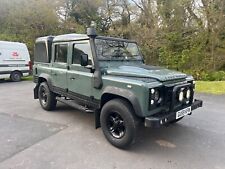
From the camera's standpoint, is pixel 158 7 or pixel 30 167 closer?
pixel 30 167

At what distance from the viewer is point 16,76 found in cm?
1262

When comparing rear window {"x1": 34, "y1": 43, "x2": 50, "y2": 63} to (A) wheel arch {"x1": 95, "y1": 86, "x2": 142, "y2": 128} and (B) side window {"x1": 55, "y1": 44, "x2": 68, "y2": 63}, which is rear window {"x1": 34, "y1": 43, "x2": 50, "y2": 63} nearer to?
(B) side window {"x1": 55, "y1": 44, "x2": 68, "y2": 63}

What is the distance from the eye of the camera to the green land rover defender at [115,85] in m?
3.70

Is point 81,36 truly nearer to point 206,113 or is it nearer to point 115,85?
point 115,85

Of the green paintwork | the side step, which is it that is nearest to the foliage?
the green paintwork

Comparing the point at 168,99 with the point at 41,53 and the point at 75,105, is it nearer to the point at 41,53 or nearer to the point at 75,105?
the point at 75,105

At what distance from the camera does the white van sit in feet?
38.6

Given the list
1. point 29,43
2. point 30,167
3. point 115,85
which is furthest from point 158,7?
point 30,167

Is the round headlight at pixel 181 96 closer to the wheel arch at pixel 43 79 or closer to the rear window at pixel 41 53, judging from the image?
the wheel arch at pixel 43 79

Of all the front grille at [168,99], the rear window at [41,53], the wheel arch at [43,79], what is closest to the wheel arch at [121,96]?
the front grille at [168,99]

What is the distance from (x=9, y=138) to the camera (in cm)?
434

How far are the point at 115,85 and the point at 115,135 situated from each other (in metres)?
0.89

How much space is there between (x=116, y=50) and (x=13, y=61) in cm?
906

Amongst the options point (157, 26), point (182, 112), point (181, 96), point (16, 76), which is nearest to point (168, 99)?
point (181, 96)
